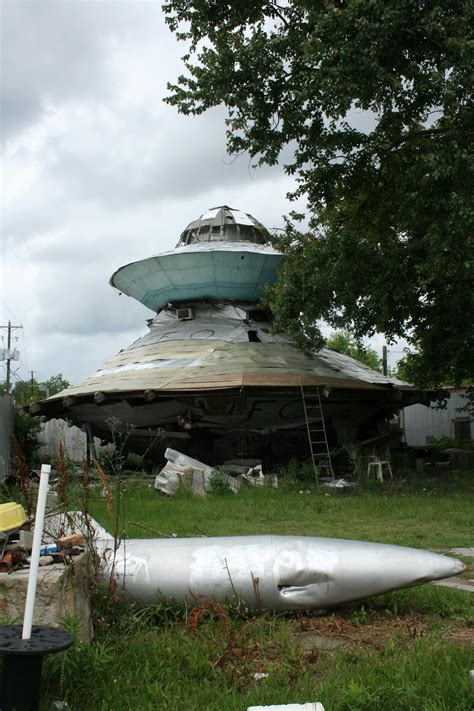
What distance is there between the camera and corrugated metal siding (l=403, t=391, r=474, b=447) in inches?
1324

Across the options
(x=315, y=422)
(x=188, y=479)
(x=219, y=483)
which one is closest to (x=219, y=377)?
(x=188, y=479)

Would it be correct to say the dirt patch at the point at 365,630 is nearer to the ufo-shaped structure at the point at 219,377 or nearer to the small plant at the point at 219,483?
the small plant at the point at 219,483

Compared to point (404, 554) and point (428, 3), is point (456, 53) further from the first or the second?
point (404, 554)

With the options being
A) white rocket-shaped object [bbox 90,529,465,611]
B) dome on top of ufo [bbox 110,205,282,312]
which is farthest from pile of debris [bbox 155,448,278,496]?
white rocket-shaped object [bbox 90,529,465,611]

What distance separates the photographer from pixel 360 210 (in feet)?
49.7

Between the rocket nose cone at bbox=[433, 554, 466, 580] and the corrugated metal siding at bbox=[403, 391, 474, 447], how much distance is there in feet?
94.8

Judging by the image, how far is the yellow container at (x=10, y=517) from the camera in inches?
184

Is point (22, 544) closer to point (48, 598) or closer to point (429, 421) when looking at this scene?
point (48, 598)

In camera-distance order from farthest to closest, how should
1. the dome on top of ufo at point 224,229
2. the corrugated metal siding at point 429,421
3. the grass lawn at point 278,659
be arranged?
the corrugated metal siding at point 429,421 < the dome on top of ufo at point 224,229 < the grass lawn at point 278,659

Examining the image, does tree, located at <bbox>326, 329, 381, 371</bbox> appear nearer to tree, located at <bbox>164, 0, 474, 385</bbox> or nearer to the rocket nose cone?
tree, located at <bbox>164, 0, 474, 385</bbox>

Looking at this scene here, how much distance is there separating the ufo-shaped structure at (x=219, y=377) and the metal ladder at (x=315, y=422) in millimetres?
149

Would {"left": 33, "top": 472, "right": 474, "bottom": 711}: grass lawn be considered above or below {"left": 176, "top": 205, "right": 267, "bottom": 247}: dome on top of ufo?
below

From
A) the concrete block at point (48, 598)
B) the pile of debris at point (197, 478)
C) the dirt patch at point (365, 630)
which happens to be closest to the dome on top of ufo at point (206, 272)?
the pile of debris at point (197, 478)

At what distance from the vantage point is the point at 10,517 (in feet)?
15.5
